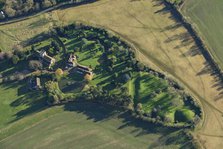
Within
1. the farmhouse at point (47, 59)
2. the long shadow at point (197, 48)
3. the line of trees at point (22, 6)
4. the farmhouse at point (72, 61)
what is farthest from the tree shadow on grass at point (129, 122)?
the line of trees at point (22, 6)

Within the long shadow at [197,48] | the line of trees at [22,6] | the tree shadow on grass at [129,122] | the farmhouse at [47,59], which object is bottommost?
the tree shadow on grass at [129,122]

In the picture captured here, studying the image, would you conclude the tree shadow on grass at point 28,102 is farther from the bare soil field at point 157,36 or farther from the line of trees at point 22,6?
the line of trees at point 22,6

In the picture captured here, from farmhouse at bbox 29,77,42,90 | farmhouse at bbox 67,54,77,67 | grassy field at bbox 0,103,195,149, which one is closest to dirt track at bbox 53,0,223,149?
grassy field at bbox 0,103,195,149

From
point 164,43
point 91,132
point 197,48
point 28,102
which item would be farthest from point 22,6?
point 197,48

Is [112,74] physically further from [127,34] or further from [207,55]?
[207,55]

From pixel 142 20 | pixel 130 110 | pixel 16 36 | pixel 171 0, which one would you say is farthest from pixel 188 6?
pixel 16 36

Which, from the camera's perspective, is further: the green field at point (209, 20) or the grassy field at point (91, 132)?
the green field at point (209, 20)

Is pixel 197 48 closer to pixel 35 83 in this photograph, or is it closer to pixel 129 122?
pixel 129 122
